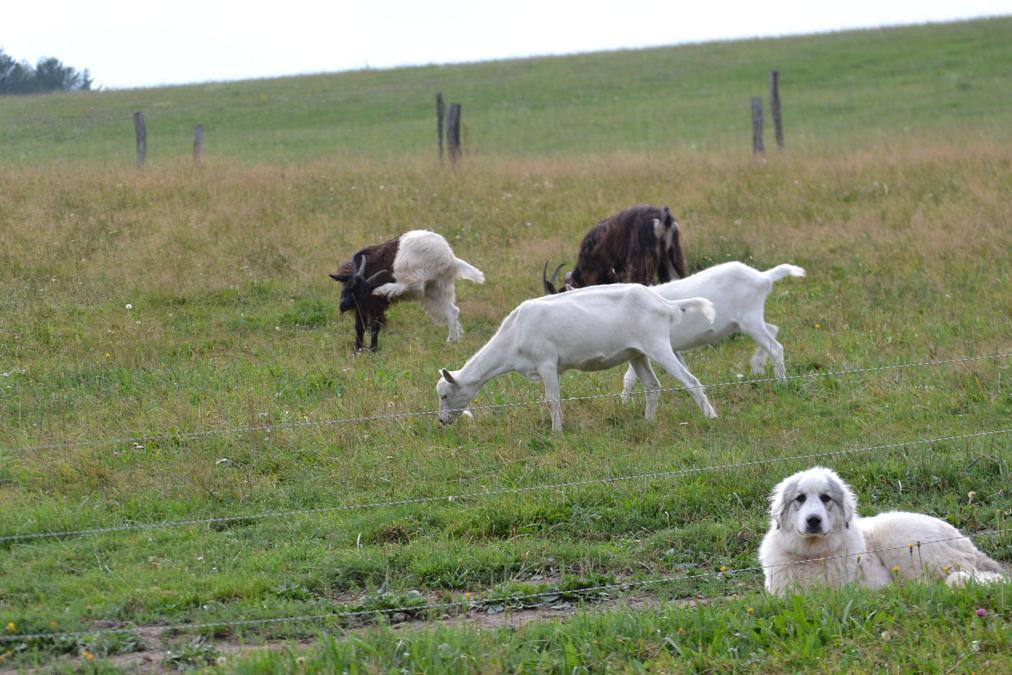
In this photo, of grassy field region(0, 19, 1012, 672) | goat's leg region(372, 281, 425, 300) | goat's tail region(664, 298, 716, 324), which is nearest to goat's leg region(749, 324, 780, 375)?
grassy field region(0, 19, 1012, 672)

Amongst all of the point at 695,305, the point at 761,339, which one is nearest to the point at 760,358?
the point at 761,339

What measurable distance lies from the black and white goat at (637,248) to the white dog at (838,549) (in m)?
7.64

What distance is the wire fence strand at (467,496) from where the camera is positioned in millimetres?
7566

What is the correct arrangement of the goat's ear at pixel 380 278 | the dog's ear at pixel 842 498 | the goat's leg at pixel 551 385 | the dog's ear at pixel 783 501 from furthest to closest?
the goat's ear at pixel 380 278, the goat's leg at pixel 551 385, the dog's ear at pixel 783 501, the dog's ear at pixel 842 498

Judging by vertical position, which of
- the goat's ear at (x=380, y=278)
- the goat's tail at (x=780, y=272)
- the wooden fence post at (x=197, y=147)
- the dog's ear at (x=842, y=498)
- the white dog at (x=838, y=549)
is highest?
the wooden fence post at (x=197, y=147)

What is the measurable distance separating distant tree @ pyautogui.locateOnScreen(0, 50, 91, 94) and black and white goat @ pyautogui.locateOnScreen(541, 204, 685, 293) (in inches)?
928

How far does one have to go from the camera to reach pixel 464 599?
6535 mm

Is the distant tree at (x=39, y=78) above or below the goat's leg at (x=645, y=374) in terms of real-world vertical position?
above

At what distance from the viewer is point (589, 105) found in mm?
39750

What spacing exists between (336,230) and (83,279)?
3744mm

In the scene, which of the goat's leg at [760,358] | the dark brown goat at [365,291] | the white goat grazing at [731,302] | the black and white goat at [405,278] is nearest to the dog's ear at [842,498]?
the white goat grazing at [731,302]

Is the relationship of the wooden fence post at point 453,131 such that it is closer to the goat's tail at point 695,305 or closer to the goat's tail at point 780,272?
the goat's tail at point 780,272

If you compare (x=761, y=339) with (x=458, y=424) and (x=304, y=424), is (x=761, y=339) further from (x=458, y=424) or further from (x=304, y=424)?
(x=304, y=424)

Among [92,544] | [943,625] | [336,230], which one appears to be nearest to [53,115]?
[336,230]
